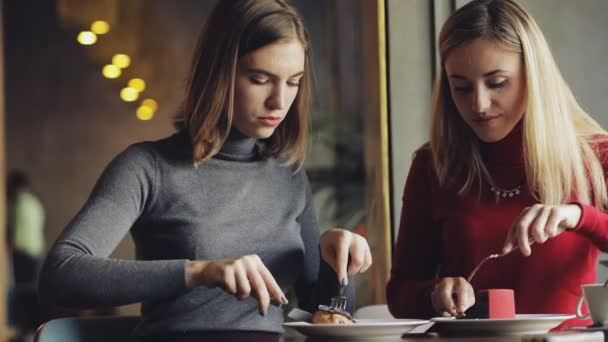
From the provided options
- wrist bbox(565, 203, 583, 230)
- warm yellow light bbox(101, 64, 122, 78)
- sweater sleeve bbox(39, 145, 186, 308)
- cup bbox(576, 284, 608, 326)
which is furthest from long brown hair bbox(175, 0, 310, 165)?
warm yellow light bbox(101, 64, 122, 78)

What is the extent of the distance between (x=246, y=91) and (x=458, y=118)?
0.53 meters

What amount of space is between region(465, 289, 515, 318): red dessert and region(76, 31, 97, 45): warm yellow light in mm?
5743

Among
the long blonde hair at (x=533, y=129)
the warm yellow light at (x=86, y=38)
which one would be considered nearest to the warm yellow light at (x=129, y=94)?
the warm yellow light at (x=86, y=38)

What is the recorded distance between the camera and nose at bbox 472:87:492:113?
183cm

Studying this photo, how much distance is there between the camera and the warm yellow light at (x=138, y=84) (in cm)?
674

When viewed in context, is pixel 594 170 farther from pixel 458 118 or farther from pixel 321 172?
pixel 321 172

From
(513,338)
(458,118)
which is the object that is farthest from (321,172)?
(513,338)

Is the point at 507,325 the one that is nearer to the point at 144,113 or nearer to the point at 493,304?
the point at 493,304

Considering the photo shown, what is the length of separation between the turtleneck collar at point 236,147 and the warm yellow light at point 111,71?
5.06m

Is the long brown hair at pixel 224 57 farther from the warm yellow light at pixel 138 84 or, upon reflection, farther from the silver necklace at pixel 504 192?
the warm yellow light at pixel 138 84

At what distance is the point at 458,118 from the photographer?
205 cm

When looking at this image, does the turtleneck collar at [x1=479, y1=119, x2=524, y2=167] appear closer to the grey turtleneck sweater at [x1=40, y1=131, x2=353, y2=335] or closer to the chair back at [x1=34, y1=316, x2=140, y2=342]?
the grey turtleneck sweater at [x1=40, y1=131, x2=353, y2=335]

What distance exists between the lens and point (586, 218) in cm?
174

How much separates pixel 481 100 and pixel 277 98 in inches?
15.6
